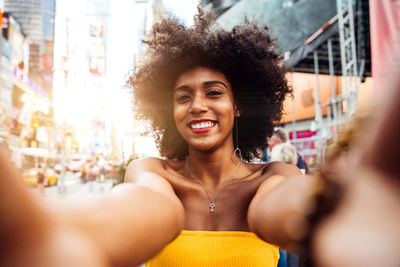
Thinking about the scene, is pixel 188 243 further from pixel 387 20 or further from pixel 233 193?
pixel 387 20

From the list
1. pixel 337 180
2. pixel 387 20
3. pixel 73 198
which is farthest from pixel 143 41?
pixel 387 20

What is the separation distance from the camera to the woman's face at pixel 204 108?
1.62 meters

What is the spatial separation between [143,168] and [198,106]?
0.43m

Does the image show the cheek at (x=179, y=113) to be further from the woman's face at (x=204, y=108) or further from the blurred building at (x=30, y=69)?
the blurred building at (x=30, y=69)

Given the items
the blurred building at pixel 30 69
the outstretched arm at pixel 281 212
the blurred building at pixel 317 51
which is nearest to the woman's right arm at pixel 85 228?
the outstretched arm at pixel 281 212

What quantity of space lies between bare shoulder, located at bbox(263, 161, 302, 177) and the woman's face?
32 cm

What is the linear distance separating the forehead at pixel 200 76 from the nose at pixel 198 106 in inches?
4.3

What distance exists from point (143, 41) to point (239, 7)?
32.9ft

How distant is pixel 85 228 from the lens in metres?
0.60

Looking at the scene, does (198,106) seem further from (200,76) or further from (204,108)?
(200,76)

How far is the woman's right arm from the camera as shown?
16.8 inches

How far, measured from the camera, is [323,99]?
346 inches

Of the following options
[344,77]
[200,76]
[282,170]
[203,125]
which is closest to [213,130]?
[203,125]

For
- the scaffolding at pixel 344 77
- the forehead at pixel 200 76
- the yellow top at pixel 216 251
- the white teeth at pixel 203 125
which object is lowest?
the yellow top at pixel 216 251
